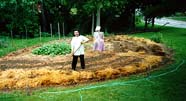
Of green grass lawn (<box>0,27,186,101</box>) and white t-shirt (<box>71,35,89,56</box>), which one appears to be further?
white t-shirt (<box>71,35,89,56</box>)

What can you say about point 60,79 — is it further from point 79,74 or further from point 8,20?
point 8,20

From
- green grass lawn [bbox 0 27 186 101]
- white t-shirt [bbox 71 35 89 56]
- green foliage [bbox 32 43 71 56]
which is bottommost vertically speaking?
green grass lawn [bbox 0 27 186 101]

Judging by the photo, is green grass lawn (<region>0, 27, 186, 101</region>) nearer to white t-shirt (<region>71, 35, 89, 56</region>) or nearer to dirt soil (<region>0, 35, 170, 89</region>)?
dirt soil (<region>0, 35, 170, 89</region>)

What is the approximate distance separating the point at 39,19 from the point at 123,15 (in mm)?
6536

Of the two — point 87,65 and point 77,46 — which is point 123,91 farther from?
point 87,65

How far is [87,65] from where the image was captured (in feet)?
51.1

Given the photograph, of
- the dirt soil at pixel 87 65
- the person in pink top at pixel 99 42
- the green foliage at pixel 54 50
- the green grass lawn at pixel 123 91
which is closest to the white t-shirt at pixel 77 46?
the dirt soil at pixel 87 65

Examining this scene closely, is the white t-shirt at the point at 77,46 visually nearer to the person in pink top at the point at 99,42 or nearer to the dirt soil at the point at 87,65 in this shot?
the dirt soil at the point at 87,65

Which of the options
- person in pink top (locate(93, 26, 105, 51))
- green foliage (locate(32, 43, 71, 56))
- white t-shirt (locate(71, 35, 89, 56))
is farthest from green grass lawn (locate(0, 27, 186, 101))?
green foliage (locate(32, 43, 71, 56))

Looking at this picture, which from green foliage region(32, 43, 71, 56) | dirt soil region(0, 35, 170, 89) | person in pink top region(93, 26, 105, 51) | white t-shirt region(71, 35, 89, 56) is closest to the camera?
dirt soil region(0, 35, 170, 89)

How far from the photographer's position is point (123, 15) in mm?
33594

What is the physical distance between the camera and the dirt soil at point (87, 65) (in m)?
13.1

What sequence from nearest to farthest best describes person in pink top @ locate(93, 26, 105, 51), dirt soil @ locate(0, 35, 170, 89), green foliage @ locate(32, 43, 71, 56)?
1. dirt soil @ locate(0, 35, 170, 89)
2. green foliage @ locate(32, 43, 71, 56)
3. person in pink top @ locate(93, 26, 105, 51)

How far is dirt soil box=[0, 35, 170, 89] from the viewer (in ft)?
43.1
